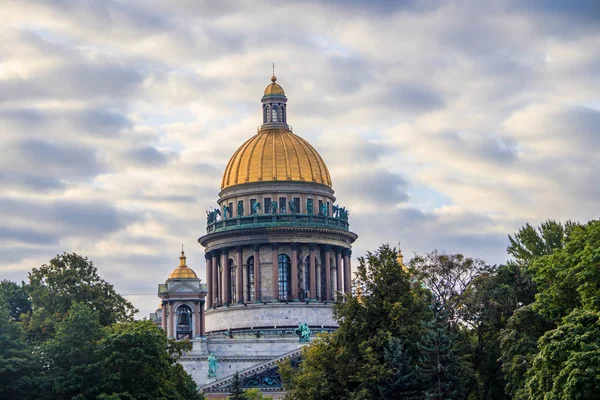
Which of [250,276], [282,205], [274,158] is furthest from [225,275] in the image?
[274,158]

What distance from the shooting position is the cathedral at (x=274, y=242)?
147 metres

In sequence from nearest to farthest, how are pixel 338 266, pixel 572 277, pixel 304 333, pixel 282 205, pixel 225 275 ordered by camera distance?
pixel 572 277 < pixel 304 333 < pixel 282 205 < pixel 225 275 < pixel 338 266

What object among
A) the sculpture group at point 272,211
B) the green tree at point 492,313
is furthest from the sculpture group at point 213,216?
the green tree at point 492,313

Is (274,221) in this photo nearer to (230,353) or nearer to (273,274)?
(273,274)

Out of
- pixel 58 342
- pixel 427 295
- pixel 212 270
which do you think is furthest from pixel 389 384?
pixel 212 270

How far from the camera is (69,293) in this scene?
103750 millimetres

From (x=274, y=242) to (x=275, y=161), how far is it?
25.2 feet

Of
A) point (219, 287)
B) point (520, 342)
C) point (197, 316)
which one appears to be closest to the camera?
point (520, 342)

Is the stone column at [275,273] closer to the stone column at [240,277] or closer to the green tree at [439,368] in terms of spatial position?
the stone column at [240,277]

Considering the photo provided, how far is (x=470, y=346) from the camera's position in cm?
9919

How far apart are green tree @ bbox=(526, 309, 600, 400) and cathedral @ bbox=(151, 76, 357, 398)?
65225mm

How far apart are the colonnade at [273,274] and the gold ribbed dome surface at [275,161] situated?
6442 millimetres

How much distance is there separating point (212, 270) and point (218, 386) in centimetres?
2583

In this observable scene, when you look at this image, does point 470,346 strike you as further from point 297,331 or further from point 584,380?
point 297,331
